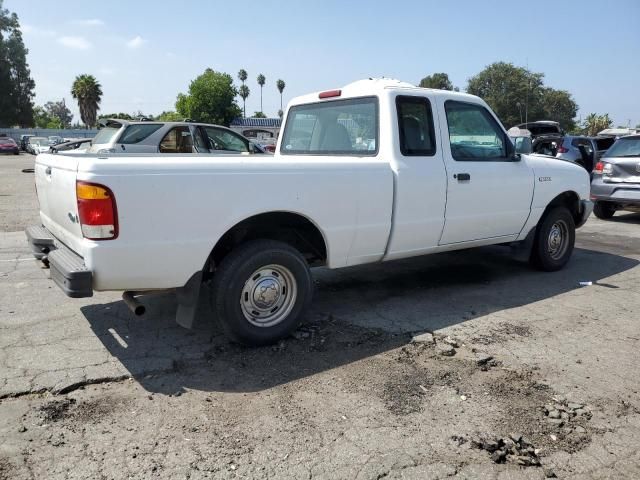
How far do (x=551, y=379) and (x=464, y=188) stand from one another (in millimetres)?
2056

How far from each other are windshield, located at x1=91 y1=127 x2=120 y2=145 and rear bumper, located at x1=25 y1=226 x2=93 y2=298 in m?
6.57

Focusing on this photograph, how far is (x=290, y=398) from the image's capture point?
10.5 ft

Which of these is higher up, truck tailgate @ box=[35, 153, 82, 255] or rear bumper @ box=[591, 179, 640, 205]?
truck tailgate @ box=[35, 153, 82, 255]

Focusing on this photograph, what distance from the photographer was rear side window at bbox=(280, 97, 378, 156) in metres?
4.71

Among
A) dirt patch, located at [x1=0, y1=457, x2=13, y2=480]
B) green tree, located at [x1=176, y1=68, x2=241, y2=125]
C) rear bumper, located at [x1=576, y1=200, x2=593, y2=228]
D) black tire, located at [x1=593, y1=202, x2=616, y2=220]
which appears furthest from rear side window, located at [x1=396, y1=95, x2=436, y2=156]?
green tree, located at [x1=176, y1=68, x2=241, y2=125]

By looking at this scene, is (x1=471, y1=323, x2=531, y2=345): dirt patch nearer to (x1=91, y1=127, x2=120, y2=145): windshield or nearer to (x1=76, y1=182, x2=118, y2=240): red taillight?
(x1=76, y1=182, x2=118, y2=240): red taillight

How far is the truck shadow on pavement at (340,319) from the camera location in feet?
11.7

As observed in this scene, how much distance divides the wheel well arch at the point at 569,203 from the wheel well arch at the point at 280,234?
321 cm

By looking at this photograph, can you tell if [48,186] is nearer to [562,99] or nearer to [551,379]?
[551,379]

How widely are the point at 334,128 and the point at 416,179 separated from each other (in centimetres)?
106

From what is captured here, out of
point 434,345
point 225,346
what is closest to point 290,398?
point 225,346

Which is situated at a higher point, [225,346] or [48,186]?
[48,186]

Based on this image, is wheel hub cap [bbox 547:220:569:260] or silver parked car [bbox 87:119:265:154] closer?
wheel hub cap [bbox 547:220:569:260]

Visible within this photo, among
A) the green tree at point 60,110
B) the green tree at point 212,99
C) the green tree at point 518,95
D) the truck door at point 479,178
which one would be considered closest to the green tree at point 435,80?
the green tree at point 518,95
